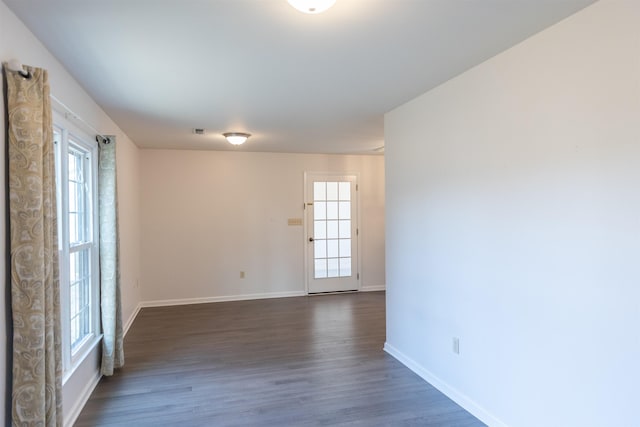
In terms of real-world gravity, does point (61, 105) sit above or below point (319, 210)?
above

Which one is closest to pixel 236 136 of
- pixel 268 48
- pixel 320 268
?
pixel 268 48

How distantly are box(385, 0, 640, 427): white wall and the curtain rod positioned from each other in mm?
2613

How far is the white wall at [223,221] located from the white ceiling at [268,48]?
7.40 ft

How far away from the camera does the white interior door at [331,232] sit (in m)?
6.52

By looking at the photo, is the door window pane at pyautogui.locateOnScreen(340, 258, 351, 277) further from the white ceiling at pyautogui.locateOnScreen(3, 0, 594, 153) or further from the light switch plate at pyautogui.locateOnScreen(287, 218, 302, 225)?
the white ceiling at pyautogui.locateOnScreen(3, 0, 594, 153)

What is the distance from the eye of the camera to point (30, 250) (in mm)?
1795

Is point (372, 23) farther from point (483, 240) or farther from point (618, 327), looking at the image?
point (618, 327)

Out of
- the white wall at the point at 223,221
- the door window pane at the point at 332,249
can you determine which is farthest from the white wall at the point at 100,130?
the door window pane at the point at 332,249

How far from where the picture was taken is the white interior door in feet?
21.4

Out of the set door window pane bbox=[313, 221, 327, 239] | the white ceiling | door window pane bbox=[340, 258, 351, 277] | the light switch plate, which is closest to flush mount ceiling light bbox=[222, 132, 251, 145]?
the white ceiling

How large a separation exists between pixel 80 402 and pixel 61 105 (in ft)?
6.87

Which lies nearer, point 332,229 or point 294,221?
point 294,221

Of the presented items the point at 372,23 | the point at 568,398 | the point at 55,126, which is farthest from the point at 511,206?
the point at 55,126

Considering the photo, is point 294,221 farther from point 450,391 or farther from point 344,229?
point 450,391
